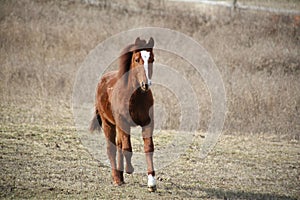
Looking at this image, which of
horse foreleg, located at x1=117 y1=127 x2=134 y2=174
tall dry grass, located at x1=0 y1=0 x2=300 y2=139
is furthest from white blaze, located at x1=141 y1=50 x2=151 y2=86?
tall dry grass, located at x1=0 y1=0 x2=300 y2=139

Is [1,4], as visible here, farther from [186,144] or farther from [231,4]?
[186,144]

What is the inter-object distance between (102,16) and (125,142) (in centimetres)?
1479

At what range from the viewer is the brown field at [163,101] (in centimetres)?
784

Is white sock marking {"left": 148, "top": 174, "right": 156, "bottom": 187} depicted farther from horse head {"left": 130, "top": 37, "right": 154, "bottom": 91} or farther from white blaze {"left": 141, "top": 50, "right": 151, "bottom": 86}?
white blaze {"left": 141, "top": 50, "right": 151, "bottom": 86}

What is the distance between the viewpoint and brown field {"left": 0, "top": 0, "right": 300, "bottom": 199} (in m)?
7.84

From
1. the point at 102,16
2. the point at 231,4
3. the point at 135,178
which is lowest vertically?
the point at 135,178

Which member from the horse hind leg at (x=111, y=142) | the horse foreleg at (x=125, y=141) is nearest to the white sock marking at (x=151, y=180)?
the horse foreleg at (x=125, y=141)

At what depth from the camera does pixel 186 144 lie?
1061 centimetres

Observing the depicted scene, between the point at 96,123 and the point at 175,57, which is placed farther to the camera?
the point at 175,57

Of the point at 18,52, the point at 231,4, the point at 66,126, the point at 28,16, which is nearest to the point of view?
the point at 66,126

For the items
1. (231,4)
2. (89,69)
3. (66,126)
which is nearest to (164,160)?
(66,126)

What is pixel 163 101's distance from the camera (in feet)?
43.6

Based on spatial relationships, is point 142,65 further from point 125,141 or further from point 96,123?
point 96,123

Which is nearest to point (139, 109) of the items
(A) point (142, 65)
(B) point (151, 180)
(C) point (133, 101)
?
(C) point (133, 101)
